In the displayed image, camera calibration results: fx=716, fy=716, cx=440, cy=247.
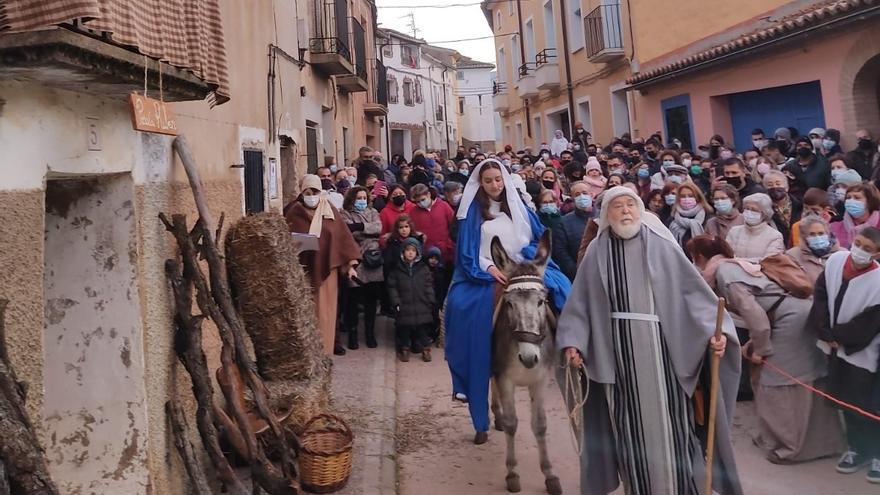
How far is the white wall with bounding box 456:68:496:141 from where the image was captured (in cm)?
5441

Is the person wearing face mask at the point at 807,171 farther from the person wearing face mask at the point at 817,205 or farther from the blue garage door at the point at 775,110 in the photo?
the blue garage door at the point at 775,110

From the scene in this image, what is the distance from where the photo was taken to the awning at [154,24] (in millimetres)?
2762

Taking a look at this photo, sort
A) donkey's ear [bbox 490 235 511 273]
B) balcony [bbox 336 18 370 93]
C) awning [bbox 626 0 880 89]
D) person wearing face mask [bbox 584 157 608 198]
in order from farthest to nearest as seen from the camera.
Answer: balcony [bbox 336 18 370 93]
awning [bbox 626 0 880 89]
person wearing face mask [bbox 584 157 608 198]
donkey's ear [bbox 490 235 511 273]

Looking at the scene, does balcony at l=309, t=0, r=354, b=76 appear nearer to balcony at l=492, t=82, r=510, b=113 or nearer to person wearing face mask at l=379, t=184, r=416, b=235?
person wearing face mask at l=379, t=184, r=416, b=235

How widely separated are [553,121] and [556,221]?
18.0m

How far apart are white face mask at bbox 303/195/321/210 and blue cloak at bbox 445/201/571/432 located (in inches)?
105

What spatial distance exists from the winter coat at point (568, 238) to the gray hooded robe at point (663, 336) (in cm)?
348

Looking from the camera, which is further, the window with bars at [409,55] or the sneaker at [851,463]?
the window with bars at [409,55]

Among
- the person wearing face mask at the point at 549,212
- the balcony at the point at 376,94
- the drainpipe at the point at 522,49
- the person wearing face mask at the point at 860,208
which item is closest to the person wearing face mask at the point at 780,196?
the person wearing face mask at the point at 860,208

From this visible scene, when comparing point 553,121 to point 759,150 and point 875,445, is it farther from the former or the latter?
point 875,445

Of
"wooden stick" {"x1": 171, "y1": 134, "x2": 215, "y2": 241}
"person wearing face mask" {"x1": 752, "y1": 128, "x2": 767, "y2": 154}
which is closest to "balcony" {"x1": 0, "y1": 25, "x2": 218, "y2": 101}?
"wooden stick" {"x1": 171, "y1": 134, "x2": 215, "y2": 241}

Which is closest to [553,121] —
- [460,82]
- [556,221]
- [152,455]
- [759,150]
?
[759,150]

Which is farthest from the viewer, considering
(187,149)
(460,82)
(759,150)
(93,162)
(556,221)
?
(460,82)

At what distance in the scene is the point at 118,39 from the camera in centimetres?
326
